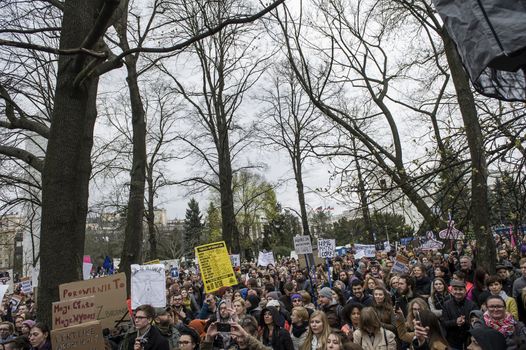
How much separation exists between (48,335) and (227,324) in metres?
2.22

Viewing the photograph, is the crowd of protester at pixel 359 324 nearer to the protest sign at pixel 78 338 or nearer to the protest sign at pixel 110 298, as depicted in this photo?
the protest sign at pixel 110 298

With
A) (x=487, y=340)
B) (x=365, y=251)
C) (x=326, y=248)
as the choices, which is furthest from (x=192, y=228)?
(x=487, y=340)

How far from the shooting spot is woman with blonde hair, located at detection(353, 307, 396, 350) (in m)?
4.96

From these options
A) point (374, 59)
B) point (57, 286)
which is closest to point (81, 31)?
point (57, 286)

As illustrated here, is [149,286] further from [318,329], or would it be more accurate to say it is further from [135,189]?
[135,189]

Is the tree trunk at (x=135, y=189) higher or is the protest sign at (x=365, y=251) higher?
the tree trunk at (x=135, y=189)

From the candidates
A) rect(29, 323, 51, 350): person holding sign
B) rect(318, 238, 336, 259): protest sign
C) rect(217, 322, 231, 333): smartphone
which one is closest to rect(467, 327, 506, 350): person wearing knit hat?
rect(217, 322, 231, 333): smartphone

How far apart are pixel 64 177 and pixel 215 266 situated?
3256 mm

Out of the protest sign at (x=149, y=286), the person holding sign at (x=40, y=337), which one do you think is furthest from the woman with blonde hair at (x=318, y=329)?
the person holding sign at (x=40, y=337)

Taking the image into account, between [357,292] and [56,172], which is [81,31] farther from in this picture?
[357,292]

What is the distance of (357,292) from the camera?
7.73m

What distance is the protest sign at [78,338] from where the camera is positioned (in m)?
5.05

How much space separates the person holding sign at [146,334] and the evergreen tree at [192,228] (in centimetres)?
5400

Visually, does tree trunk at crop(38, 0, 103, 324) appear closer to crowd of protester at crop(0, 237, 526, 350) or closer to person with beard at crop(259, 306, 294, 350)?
crowd of protester at crop(0, 237, 526, 350)
